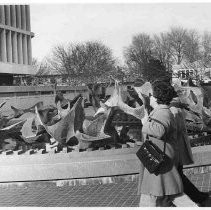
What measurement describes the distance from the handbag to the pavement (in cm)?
163

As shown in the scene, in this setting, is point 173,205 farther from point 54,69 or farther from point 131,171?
point 54,69

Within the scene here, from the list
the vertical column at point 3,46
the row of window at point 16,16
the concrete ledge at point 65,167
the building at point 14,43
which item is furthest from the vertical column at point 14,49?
the concrete ledge at point 65,167

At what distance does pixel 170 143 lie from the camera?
415 centimetres

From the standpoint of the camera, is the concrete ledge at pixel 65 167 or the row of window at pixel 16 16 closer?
the concrete ledge at pixel 65 167

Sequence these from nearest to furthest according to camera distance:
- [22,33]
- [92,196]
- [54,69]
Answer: [92,196] < [22,33] < [54,69]

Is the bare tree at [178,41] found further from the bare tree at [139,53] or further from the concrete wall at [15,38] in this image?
the concrete wall at [15,38]

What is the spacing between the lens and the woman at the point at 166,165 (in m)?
4.05

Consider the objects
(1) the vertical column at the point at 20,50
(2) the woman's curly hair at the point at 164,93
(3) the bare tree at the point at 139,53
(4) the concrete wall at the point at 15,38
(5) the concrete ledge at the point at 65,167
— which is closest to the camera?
(2) the woman's curly hair at the point at 164,93

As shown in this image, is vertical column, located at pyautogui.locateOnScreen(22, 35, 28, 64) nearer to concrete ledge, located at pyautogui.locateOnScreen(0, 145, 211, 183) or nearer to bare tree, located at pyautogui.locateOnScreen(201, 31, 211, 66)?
bare tree, located at pyautogui.locateOnScreen(201, 31, 211, 66)

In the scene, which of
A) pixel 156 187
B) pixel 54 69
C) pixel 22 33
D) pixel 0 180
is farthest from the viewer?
pixel 54 69

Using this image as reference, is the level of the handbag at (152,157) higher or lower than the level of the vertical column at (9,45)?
lower

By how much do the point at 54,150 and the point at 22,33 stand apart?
45.9 metres

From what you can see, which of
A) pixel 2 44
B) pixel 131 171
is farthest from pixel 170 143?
pixel 2 44

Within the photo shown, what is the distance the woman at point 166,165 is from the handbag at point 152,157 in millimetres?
51
